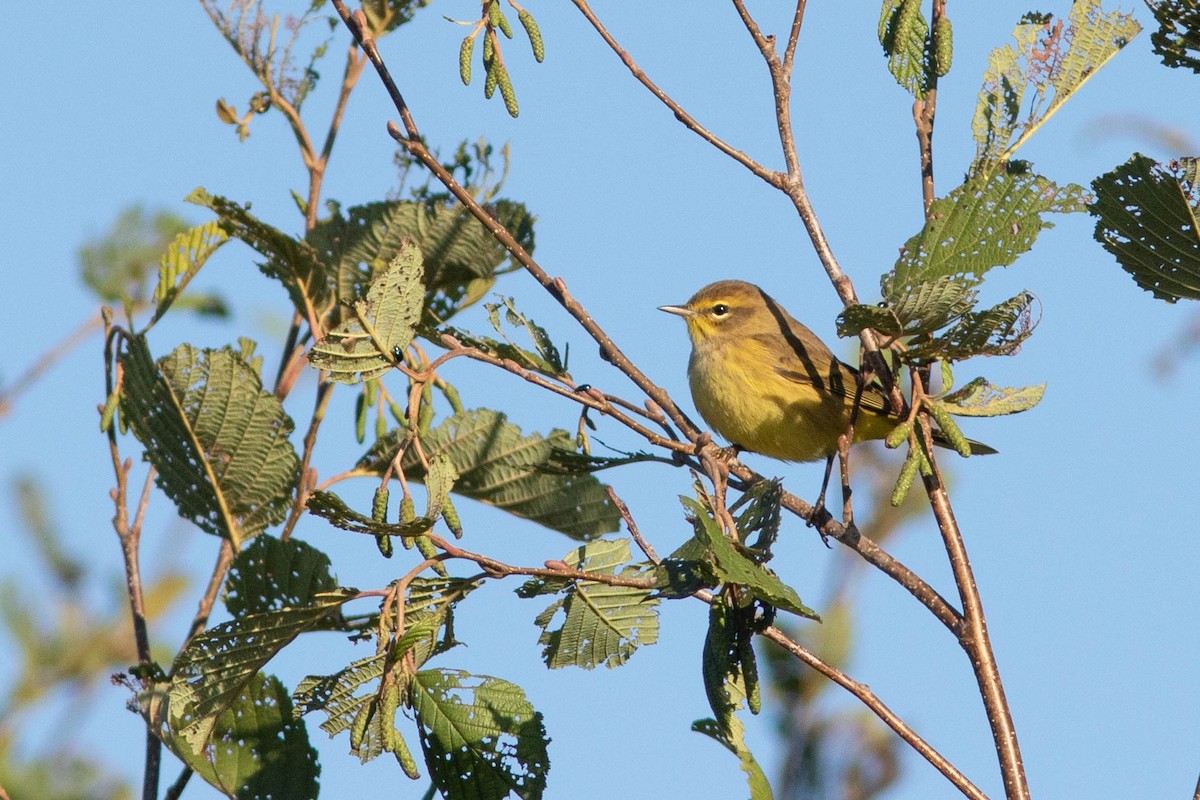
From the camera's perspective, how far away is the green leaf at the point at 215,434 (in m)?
2.84

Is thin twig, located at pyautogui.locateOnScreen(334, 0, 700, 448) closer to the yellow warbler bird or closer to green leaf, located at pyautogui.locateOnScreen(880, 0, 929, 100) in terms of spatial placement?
green leaf, located at pyautogui.locateOnScreen(880, 0, 929, 100)

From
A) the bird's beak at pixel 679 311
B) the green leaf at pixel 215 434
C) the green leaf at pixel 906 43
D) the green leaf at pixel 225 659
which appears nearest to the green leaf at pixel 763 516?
the green leaf at pixel 225 659

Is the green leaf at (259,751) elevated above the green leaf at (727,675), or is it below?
below

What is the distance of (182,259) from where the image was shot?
119 inches

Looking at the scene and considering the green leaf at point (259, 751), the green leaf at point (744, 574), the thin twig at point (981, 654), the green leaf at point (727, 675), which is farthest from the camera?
the green leaf at point (259, 751)

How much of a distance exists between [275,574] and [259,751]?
33 centimetres

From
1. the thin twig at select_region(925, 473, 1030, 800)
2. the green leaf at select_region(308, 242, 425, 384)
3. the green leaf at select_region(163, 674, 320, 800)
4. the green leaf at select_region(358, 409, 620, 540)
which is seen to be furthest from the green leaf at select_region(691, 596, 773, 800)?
the green leaf at select_region(358, 409, 620, 540)

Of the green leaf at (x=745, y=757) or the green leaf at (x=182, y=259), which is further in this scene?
the green leaf at (x=182, y=259)

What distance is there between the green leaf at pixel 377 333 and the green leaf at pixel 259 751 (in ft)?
2.14

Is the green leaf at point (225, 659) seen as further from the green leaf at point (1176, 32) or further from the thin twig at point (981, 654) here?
the green leaf at point (1176, 32)

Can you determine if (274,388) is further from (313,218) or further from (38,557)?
(38,557)

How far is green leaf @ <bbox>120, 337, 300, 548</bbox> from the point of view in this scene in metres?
2.84

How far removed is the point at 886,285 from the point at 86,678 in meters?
2.69

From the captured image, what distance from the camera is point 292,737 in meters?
2.39
